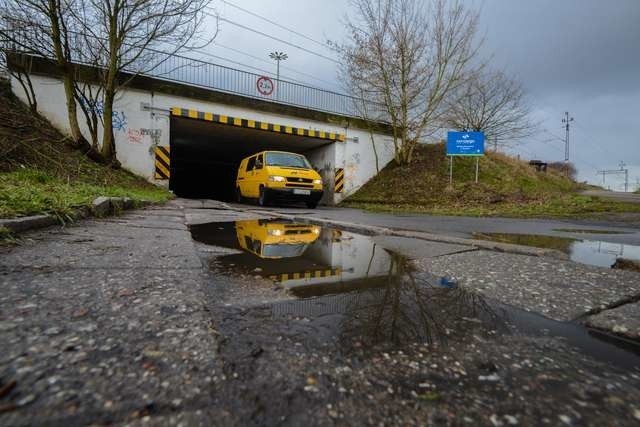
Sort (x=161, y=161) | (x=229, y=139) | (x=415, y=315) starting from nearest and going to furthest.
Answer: (x=415, y=315), (x=161, y=161), (x=229, y=139)

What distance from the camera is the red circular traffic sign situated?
1337 cm

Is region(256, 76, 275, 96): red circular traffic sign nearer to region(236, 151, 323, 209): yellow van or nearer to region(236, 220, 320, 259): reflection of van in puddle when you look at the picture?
region(236, 151, 323, 209): yellow van

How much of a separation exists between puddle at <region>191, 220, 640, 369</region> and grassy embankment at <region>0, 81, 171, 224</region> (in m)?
2.14

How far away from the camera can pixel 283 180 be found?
31.1ft

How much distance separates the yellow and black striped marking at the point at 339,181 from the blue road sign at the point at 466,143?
4452mm

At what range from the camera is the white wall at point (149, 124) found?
8930mm

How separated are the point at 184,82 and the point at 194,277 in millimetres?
11814

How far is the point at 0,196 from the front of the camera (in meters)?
2.93

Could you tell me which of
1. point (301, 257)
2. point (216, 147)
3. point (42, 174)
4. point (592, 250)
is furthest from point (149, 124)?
point (592, 250)

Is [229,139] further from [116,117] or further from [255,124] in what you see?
[116,117]

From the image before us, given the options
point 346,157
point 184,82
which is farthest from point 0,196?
point 346,157

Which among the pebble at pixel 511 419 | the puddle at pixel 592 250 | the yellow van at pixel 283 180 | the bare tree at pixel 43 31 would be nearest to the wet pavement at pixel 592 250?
the puddle at pixel 592 250

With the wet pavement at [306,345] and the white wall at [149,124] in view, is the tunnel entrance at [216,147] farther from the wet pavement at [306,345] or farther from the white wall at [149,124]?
the wet pavement at [306,345]

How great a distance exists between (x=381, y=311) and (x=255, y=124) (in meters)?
11.8
